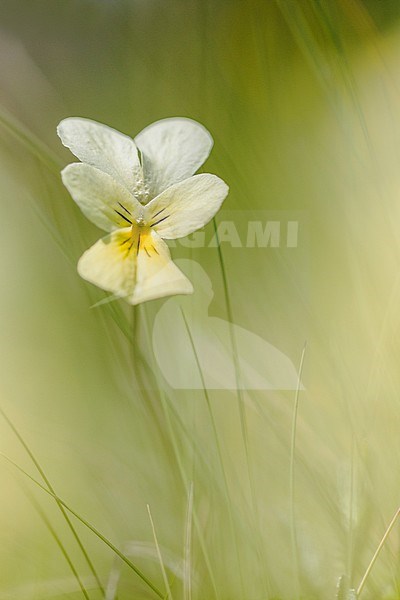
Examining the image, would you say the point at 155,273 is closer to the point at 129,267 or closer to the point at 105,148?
the point at 129,267

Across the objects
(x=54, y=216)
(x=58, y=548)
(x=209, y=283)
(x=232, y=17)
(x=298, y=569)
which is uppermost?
(x=232, y=17)

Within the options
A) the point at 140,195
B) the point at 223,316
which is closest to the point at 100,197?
the point at 140,195

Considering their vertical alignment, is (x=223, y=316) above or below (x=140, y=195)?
below


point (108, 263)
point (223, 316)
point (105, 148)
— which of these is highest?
point (105, 148)

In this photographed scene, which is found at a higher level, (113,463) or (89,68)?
(89,68)

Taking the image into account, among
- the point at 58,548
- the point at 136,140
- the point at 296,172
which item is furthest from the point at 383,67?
the point at 58,548

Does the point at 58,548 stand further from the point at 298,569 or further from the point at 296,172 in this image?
the point at 296,172
